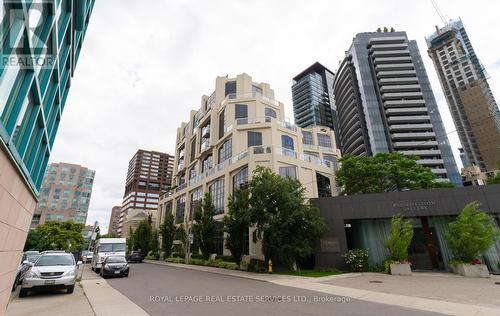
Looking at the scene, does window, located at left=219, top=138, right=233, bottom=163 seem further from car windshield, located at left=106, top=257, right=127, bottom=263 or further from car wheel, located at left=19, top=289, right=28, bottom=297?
car wheel, located at left=19, top=289, right=28, bottom=297

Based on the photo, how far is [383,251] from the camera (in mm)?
17922

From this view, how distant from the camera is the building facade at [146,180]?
402 ft

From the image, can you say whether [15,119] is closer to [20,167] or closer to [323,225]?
[20,167]

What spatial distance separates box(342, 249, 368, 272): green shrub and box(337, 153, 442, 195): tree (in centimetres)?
1663

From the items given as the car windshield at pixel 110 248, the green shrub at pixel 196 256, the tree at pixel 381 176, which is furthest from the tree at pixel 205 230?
the tree at pixel 381 176

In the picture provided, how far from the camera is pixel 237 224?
2019 cm

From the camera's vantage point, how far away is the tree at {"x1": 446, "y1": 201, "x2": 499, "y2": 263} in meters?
14.4

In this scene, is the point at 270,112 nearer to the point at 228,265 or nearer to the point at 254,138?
the point at 254,138

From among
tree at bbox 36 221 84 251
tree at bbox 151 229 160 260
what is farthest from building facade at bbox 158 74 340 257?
tree at bbox 36 221 84 251

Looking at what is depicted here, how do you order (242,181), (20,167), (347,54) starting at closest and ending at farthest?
(20,167), (242,181), (347,54)

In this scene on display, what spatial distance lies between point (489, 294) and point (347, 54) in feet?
348

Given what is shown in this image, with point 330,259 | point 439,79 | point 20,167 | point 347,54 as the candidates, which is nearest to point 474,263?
point 330,259

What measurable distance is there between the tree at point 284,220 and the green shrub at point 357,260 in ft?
8.33

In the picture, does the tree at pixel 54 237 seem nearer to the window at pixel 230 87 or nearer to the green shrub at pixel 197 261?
the green shrub at pixel 197 261
